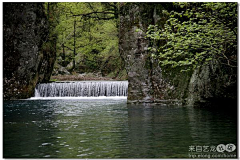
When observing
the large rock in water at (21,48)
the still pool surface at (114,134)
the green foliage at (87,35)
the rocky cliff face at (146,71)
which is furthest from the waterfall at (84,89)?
the still pool surface at (114,134)

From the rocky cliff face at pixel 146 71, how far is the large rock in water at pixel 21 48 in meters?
6.45

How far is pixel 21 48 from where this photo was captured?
2056 centimetres

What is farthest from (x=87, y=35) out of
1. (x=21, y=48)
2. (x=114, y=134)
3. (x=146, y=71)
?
(x=114, y=134)

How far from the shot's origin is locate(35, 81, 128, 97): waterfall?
803 inches

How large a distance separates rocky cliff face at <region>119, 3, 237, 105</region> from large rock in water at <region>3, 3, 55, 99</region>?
645 cm

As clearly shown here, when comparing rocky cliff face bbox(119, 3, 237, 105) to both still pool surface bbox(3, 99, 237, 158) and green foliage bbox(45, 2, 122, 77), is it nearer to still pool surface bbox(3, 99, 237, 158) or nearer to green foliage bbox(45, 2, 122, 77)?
still pool surface bbox(3, 99, 237, 158)

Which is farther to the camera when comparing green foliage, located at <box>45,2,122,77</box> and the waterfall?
green foliage, located at <box>45,2,122,77</box>

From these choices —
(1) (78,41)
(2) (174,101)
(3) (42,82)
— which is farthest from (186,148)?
(1) (78,41)

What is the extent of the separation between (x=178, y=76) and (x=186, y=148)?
28.9 ft

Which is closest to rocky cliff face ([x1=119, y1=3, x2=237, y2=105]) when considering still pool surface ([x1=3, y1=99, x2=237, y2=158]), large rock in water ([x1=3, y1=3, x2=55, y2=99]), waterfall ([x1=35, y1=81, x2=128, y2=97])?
still pool surface ([x1=3, y1=99, x2=237, y2=158])

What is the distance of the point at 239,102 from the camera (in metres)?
12.4

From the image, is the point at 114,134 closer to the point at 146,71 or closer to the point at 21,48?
the point at 146,71

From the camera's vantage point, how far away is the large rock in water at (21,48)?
20.3 metres

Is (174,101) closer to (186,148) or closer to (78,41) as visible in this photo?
(186,148)
